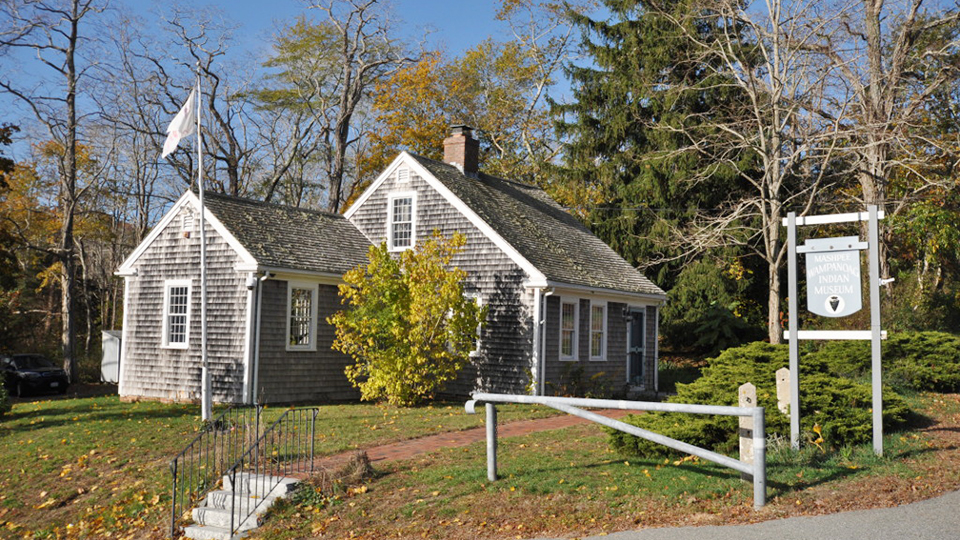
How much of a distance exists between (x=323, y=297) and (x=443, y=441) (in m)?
7.52

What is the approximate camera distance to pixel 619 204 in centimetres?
3105

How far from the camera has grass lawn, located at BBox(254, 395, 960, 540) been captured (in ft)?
27.2

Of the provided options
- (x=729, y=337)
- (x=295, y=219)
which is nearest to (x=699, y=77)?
(x=729, y=337)

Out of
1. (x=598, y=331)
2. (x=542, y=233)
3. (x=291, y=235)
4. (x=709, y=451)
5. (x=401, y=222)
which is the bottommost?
(x=709, y=451)

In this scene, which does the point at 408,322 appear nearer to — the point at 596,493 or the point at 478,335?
the point at 478,335

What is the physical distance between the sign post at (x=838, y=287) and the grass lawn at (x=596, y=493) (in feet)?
2.45

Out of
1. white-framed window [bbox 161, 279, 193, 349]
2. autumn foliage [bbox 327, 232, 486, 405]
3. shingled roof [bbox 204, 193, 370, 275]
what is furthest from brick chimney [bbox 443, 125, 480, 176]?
white-framed window [bbox 161, 279, 193, 349]

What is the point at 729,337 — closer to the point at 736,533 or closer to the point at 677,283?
the point at 677,283

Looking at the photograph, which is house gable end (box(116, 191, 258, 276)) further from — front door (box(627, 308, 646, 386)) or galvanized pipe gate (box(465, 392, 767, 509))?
galvanized pipe gate (box(465, 392, 767, 509))

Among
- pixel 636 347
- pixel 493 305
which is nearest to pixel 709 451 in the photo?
pixel 493 305

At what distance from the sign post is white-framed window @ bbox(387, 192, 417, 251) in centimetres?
1218

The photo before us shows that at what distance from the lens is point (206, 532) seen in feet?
33.1

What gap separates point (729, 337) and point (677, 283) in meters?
2.57

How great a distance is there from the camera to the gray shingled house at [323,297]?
18688 millimetres
